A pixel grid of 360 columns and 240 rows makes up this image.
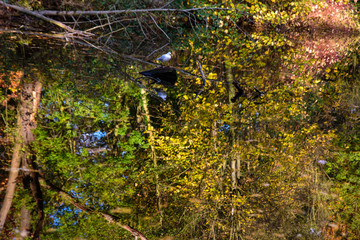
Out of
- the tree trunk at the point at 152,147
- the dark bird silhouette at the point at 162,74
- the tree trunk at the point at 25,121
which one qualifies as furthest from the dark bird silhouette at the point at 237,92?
the tree trunk at the point at 25,121

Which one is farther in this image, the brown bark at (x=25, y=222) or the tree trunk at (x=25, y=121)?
the tree trunk at (x=25, y=121)

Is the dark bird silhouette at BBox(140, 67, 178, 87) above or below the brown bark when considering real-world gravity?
above

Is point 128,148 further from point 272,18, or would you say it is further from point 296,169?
point 272,18

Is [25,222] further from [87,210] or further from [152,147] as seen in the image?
[152,147]

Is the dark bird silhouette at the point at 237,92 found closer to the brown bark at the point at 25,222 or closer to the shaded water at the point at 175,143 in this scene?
the shaded water at the point at 175,143

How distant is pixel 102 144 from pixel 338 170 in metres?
5.55

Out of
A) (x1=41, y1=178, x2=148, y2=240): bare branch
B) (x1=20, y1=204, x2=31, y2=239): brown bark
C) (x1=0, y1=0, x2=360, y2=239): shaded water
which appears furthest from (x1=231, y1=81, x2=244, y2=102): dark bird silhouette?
(x1=20, y1=204, x2=31, y2=239): brown bark

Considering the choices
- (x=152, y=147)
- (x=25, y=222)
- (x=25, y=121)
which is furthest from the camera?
(x=152, y=147)

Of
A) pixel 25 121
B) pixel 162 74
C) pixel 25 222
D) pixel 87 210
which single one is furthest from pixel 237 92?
pixel 25 222

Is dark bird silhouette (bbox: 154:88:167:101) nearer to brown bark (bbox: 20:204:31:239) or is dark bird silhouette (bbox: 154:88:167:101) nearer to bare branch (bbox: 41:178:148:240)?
bare branch (bbox: 41:178:148:240)

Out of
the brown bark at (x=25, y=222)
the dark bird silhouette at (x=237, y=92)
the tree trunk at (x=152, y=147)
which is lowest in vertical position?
the brown bark at (x=25, y=222)

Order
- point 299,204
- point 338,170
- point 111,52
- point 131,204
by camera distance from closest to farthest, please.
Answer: point 131,204 → point 111,52 → point 299,204 → point 338,170

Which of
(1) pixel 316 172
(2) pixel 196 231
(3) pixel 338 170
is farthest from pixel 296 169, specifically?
(2) pixel 196 231

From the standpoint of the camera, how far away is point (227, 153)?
573 cm
